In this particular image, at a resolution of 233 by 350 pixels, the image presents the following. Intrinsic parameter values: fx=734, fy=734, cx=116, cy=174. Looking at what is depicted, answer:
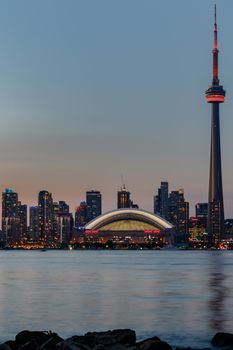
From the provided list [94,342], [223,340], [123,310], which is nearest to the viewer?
[94,342]

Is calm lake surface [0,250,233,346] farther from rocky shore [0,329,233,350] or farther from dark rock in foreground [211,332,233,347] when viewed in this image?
rocky shore [0,329,233,350]

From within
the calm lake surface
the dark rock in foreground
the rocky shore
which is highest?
the rocky shore

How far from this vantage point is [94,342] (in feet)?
88.2

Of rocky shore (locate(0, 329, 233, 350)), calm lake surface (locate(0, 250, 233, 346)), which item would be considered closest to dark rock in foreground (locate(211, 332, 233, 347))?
rocky shore (locate(0, 329, 233, 350))

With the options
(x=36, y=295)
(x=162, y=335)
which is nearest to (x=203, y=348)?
(x=162, y=335)

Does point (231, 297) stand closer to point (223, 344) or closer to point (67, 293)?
point (67, 293)

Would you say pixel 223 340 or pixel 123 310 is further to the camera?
pixel 123 310

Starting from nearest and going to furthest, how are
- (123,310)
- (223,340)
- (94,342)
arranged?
(94,342) < (223,340) < (123,310)

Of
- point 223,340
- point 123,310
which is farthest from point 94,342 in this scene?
point 123,310

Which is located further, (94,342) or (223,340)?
(223,340)

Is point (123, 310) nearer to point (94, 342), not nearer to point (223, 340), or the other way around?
point (223, 340)

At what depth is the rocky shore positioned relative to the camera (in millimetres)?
25234

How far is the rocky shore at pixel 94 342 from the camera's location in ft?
82.8

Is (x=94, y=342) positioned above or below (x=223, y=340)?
above
